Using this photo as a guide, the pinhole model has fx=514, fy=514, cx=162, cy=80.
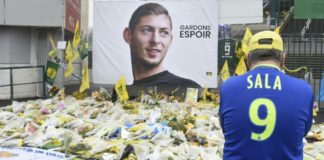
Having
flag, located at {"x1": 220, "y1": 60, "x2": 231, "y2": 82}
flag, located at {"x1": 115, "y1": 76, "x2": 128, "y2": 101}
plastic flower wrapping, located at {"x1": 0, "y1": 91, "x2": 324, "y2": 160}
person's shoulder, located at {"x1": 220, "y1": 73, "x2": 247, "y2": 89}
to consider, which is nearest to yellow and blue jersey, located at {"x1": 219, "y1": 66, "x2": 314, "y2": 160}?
person's shoulder, located at {"x1": 220, "y1": 73, "x2": 247, "y2": 89}

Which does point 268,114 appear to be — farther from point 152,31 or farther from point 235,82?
point 152,31

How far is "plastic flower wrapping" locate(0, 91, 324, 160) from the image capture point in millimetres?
6211

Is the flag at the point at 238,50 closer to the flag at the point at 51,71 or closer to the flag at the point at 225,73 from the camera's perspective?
the flag at the point at 225,73

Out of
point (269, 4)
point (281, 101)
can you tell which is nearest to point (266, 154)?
point (281, 101)

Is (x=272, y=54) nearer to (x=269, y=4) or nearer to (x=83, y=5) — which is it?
(x=269, y=4)

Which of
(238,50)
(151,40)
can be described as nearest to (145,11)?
(151,40)

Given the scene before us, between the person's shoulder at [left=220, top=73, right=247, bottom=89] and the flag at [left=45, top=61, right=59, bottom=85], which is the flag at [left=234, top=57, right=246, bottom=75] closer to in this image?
the flag at [left=45, top=61, right=59, bottom=85]

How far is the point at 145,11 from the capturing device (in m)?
12.9

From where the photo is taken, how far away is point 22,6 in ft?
49.0

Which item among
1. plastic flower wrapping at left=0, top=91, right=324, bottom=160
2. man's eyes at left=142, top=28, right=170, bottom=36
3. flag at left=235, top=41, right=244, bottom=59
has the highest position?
man's eyes at left=142, top=28, right=170, bottom=36

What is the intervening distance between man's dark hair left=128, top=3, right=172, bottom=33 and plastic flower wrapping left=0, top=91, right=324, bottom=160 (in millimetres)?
3468

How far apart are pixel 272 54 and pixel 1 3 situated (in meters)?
12.9

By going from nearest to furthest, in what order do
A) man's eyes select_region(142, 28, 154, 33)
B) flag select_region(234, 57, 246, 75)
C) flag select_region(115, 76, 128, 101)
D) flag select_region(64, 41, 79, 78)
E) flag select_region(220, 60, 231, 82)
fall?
1. flag select_region(234, 57, 246, 75)
2. flag select_region(115, 76, 128, 101)
3. flag select_region(220, 60, 231, 82)
4. man's eyes select_region(142, 28, 154, 33)
5. flag select_region(64, 41, 79, 78)

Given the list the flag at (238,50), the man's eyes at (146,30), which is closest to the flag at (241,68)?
the flag at (238,50)
